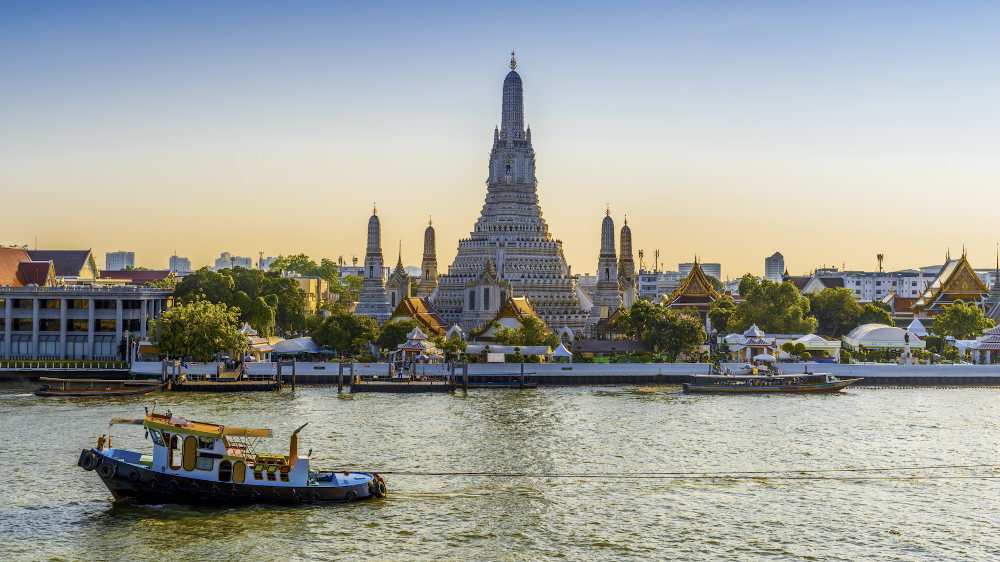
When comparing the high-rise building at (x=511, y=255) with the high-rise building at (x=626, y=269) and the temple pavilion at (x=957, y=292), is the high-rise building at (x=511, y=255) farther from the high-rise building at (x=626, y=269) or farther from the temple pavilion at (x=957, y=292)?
the temple pavilion at (x=957, y=292)

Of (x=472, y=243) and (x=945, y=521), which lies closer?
(x=945, y=521)

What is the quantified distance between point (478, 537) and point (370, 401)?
1504 inches

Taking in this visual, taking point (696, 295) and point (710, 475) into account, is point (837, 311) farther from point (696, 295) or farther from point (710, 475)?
point (710, 475)

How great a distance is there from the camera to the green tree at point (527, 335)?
97.6 m

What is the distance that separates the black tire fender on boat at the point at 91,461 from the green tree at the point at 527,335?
57020mm

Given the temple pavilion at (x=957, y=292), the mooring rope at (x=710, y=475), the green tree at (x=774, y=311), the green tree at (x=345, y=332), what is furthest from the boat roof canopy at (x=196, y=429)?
the temple pavilion at (x=957, y=292)

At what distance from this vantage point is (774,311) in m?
111

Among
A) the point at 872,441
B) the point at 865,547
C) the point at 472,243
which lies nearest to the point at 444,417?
the point at 872,441

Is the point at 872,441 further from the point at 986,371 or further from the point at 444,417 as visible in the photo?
the point at 986,371

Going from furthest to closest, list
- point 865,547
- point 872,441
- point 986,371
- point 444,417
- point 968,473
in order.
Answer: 1. point 986,371
2. point 444,417
3. point 872,441
4. point 968,473
5. point 865,547

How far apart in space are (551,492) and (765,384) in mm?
44645

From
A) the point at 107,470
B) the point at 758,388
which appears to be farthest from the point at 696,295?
the point at 107,470

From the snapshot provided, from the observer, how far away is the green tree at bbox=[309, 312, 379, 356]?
99.1 meters

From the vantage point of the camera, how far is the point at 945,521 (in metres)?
40.7
